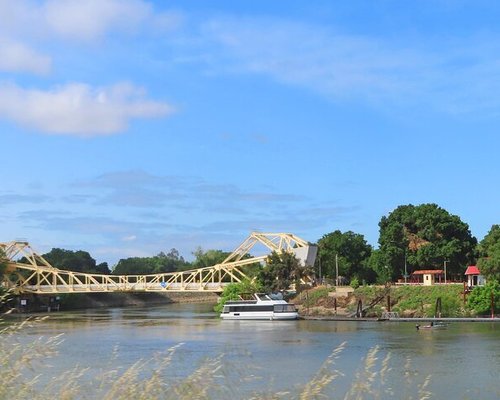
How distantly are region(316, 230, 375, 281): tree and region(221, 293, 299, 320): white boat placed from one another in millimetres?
25410

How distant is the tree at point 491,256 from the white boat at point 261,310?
1966cm

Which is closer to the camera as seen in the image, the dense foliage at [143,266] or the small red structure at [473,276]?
the small red structure at [473,276]

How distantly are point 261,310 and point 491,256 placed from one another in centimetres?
2446

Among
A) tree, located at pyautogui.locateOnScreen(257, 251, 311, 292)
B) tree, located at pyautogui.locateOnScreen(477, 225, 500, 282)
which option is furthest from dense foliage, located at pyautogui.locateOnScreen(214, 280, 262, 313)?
Result: tree, located at pyautogui.locateOnScreen(477, 225, 500, 282)

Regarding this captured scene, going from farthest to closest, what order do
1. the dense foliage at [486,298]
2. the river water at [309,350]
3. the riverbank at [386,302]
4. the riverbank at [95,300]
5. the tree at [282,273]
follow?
the riverbank at [95,300] < the tree at [282,273] < the riverbank at [386,302] < the dense foliage at [486,298] < the river water at [309,350]

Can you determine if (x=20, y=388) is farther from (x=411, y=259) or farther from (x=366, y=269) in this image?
(x=366, y=269)

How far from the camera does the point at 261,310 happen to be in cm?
7788

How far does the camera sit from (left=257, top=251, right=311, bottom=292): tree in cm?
9000

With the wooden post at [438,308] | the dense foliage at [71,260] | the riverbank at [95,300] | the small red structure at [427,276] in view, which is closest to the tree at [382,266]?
the small red structure at [427,276]

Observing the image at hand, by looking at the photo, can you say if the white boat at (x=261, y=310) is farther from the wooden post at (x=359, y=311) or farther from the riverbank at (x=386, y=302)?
the wooden post at (x=359, y=311)

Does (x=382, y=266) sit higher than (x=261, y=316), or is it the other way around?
(x=382, y=266)

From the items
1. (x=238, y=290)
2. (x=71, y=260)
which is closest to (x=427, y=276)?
(x=238, y=290)

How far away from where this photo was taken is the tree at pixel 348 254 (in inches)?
4050

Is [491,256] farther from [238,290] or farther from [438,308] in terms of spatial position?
[238,290]
